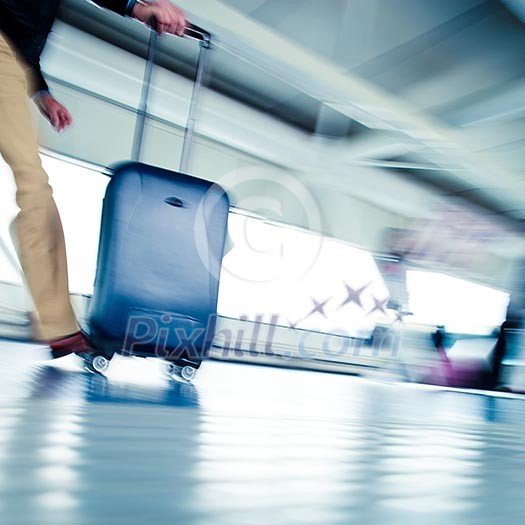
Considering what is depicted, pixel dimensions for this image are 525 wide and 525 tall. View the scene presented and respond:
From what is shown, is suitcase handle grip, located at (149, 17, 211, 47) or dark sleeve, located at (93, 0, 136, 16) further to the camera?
suitcase handle grip, located at (149, 17, 211, 47)

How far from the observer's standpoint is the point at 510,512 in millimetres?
616

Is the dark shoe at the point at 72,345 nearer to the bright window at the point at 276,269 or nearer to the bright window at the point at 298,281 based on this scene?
the bright window at the point at 276,269

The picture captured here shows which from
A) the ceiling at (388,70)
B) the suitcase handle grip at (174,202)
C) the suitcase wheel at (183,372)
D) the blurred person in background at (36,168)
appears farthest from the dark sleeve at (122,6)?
the ceiling at (388,70)

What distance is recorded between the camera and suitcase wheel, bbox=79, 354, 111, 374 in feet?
5.34

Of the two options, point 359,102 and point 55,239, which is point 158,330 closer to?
point 55,239

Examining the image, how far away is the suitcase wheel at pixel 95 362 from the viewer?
163 centimetres

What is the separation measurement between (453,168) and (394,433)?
5.42 metres

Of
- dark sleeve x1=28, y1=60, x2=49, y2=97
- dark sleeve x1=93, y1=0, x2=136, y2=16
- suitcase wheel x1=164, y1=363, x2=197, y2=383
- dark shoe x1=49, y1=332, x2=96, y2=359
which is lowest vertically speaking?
suitcase wheel x1=164, y1=363, x2=197, y2=383

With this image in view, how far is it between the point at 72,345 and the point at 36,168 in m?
0.57

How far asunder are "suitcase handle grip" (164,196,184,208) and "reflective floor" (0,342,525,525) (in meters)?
0.66

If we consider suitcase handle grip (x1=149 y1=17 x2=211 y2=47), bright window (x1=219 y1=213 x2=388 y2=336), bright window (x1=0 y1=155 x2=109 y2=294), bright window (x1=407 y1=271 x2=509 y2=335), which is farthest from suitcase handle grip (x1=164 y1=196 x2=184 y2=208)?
bright window (x1=407 y1=271 x2=509 y2=335)

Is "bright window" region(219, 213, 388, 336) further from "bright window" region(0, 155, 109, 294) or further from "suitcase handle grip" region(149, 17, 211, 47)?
"suitcase handle grip" region(149, 17, 211, 47)

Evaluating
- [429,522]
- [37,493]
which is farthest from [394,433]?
[37,493]

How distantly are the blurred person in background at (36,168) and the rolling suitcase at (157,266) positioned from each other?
0.37 feet
